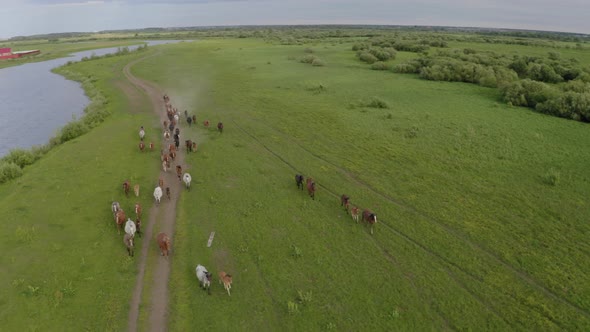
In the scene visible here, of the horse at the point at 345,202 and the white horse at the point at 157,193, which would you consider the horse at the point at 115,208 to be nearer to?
the white horse at the point at 157,193

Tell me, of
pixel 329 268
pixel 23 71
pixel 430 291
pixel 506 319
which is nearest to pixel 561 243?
pixel 506 319

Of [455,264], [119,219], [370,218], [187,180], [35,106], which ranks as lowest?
[455,264]

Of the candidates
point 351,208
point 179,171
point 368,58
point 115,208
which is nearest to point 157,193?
point 115,208

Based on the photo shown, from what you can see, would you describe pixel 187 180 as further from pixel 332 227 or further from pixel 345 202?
pixel 345 202

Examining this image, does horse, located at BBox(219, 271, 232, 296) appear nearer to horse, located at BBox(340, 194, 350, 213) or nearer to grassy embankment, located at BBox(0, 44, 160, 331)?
grassy embankment, located at BBox(0, 44, 160, 331)

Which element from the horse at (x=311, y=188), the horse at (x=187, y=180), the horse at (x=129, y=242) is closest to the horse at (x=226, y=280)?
the horse at (x=129, y=242)
